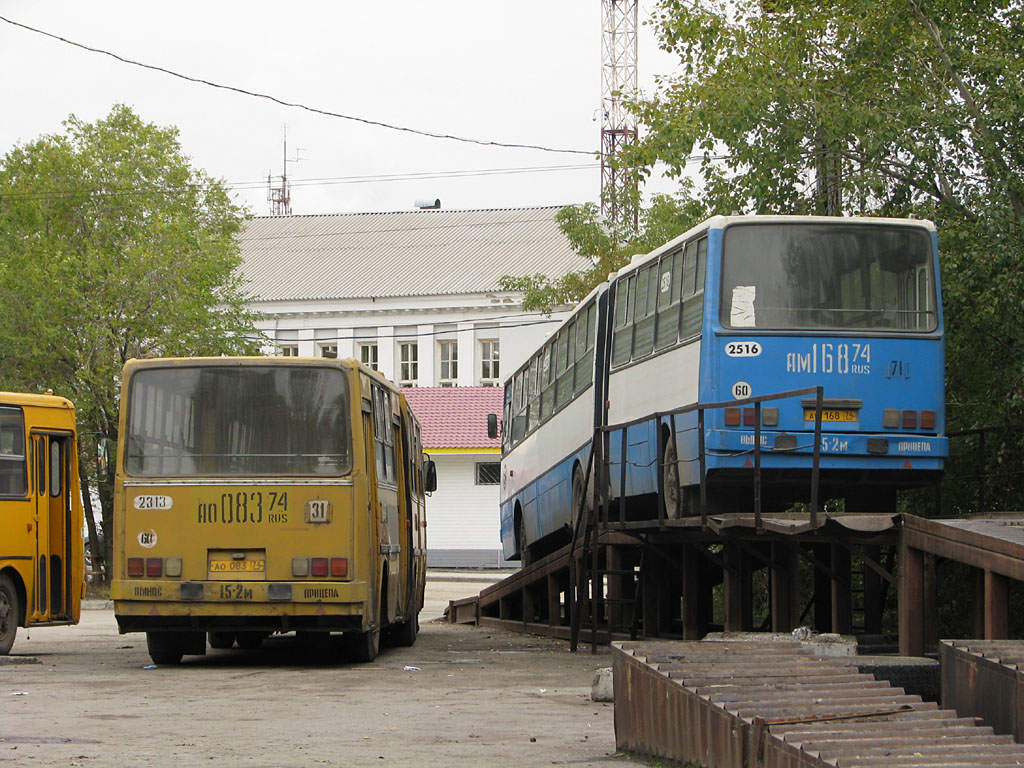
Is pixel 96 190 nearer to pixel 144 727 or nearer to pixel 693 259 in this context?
pixel 693 259

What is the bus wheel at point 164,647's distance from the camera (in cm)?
1563

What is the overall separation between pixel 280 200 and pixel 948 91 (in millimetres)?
60467

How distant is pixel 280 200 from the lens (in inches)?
2982

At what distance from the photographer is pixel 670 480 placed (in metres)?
15.5

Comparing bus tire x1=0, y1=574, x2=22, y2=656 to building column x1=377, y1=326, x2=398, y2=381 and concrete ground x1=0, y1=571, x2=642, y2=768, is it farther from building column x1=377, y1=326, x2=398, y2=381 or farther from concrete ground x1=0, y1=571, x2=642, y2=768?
building column x1=377, y1=326, x2=398, y2=381

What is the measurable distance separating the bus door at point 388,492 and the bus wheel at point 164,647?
209cm

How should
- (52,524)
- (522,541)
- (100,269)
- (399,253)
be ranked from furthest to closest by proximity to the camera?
(399,253), (100,269), (522,541), (52,524)

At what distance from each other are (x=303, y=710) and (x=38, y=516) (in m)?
7.41

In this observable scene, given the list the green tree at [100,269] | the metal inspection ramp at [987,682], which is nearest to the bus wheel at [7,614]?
the metal inspection ramp at [987,682]

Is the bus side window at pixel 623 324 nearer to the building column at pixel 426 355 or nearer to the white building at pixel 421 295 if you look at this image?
the white building at pixel 421 295

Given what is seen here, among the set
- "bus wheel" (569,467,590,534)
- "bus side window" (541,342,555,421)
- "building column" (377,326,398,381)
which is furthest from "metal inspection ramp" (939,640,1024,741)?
"building column" (377,326,398,381)

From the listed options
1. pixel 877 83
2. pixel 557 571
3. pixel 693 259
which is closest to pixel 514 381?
pixel 557 571

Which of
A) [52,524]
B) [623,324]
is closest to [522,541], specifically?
[623,324]

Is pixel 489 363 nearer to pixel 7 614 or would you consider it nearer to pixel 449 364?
pixel 449 364
